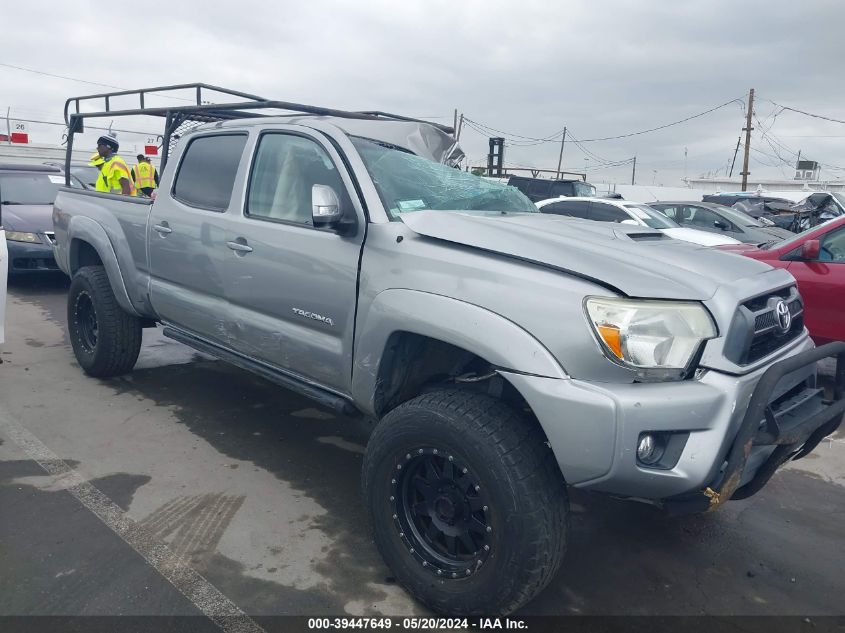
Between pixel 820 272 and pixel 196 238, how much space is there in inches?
191

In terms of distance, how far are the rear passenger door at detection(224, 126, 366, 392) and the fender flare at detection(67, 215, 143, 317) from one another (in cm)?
141

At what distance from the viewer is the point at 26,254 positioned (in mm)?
8477

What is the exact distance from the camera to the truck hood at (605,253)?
233cm

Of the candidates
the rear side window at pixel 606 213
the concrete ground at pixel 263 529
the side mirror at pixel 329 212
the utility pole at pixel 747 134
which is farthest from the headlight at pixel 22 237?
the utility pole at pixel 747 134

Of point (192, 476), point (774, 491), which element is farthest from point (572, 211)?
point (192, 476)

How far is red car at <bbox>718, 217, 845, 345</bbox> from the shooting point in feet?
17.7

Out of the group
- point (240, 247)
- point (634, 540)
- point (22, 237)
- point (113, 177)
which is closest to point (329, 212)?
point (240, 247)

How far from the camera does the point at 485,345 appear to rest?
2408 mm

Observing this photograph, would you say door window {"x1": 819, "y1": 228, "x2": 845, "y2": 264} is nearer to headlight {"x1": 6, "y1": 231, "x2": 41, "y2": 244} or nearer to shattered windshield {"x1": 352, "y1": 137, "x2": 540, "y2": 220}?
shattered windshield {"x1": 352, "y1": 137, "x2": 540, "y2": 220}

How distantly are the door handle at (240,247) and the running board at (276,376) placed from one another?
595 millimetres

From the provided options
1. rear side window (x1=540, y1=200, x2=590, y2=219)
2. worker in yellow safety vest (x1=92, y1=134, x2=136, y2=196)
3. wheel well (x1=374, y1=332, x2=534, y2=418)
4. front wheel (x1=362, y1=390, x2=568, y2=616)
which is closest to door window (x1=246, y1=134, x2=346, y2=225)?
wheel well (x1=374, y1=332, x2=534, y2=418)

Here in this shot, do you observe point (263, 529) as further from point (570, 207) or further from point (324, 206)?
point (570, 207)

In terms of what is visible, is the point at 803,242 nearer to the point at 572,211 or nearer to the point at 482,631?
the point at 482,631

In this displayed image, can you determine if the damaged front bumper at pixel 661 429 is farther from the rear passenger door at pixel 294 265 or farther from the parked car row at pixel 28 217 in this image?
the parked car row at pixel 28 217
